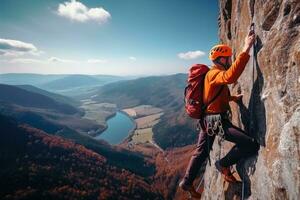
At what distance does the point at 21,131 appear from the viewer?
4633 inches

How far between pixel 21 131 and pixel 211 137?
4957 inches

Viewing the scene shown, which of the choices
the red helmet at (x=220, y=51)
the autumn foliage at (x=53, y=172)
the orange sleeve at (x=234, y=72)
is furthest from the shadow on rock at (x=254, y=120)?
the autumn foliage at (x=53, y=172)

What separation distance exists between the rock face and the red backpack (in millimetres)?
1533

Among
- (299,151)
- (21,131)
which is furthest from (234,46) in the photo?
(21,131)

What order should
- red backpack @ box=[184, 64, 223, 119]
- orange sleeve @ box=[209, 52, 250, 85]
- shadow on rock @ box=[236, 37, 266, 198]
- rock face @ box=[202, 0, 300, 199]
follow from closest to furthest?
rock face @ box=[202, 0, 300, 199] < orange sleeve @ box=[209, 52, 250, 85] < shadow on rock @ box=[236, 37, 266, 198] < red backpack @ box=[184, 64, 223, 119]

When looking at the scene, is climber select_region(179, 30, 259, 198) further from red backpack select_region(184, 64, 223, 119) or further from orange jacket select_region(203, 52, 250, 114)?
red backpack select_region(184, 64, 223, 119)

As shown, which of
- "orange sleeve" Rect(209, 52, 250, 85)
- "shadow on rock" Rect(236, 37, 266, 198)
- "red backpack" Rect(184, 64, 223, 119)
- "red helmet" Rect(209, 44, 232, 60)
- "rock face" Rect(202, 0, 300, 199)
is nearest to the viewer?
"rock face" Rect(202, 0, 300, 199)

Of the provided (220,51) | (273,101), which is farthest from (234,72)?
(220,51)

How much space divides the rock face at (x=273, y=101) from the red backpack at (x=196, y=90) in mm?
1533

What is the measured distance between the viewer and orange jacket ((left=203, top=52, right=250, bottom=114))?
20.5 ft

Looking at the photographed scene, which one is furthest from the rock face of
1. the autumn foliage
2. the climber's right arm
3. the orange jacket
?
the autumn foliage

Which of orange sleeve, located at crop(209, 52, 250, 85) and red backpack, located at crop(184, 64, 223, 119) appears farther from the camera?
red backpack, located at crop(184, 64, 223, 119)

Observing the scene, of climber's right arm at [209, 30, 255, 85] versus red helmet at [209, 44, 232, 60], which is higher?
red helmet at [209, 44, 232, 60]

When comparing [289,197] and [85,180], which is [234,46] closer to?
[289,197]
